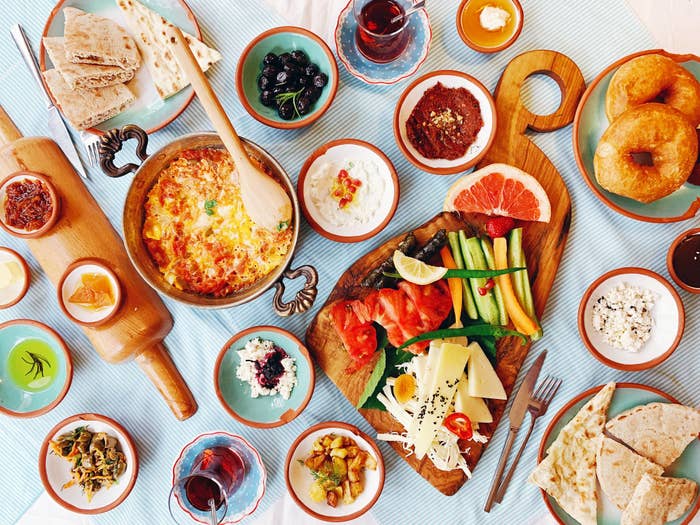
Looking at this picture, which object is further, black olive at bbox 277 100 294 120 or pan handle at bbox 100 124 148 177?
black olive at bbox 277 100 294 120

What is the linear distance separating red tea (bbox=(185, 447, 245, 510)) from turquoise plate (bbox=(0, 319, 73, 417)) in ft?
2.86

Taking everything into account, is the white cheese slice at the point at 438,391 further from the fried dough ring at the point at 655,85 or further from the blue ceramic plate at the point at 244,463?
the fried dough ring at the point at 655,85

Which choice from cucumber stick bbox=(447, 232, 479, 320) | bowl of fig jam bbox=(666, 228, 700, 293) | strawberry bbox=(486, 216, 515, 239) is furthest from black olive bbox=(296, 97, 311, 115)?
bowl of fig jam bbox=(666, 228, 700, 293)

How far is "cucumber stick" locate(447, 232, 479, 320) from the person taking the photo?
298 centimetres

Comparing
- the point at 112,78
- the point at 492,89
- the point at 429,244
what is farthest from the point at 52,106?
the point at 492,89

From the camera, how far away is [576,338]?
3049 mm

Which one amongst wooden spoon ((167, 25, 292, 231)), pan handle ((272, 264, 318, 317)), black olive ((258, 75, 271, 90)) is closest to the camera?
wooden spoon ((167, 25, 292, 231))

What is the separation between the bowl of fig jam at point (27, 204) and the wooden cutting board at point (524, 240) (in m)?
1.50

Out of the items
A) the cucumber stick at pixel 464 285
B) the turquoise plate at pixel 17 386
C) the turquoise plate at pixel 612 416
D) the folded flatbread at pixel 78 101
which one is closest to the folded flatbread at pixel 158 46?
the folded flatbread at pixel 78 101

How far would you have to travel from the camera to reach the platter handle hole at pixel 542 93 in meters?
3.04

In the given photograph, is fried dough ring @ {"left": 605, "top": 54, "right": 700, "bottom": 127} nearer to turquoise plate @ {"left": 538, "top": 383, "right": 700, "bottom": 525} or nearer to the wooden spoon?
turquoise plate @ {"left": 538, "top": 383, "right": 700, "bottom": 525}

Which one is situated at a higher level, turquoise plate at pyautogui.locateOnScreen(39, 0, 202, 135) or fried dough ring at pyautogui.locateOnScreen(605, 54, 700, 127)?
turquoise plate at pyautogui.locateOnScreen(39, 0, 202, 135)

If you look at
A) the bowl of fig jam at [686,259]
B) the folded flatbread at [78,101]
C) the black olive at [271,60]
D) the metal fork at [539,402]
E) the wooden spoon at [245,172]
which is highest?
the folded flatbread at [78,101]

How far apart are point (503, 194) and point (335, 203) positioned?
0.88 m
